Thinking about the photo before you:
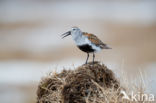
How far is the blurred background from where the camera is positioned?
15.6 meters

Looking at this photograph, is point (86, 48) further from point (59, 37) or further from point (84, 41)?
point (59, 37)

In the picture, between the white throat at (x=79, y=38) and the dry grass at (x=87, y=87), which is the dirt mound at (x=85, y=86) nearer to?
the dry grass at (x=87, y=87)

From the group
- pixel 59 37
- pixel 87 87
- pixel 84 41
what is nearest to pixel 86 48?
pixel 84 41

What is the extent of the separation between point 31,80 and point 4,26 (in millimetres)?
7147

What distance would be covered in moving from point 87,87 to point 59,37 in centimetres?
1217

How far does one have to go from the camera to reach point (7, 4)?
1016 inches

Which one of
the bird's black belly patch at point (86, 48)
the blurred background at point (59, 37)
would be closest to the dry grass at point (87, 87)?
the bird's black belly patch at point (86, 48)

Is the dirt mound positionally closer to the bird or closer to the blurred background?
the bird

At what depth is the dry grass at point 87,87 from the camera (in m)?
7.44

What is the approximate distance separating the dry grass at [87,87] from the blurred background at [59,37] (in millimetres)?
5124

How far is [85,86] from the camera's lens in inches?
298

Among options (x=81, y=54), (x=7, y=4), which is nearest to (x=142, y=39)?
(x=81, y=54)

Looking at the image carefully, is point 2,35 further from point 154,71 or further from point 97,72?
point 97,72

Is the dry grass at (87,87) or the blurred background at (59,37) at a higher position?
the blurred background at (59,37)
